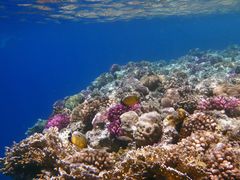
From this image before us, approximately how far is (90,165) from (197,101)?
401 centimetres

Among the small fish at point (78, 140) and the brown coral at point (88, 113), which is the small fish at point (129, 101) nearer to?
the brown coral at point (88, 113)

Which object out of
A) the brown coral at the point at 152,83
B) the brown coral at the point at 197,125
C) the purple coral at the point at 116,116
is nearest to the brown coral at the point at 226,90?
the purple coral at the point at 116,116

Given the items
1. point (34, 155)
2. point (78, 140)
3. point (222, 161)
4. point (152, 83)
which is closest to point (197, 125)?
point (222, 161)

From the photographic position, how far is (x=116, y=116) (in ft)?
27.8

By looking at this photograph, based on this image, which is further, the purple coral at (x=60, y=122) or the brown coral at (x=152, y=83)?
the brown coral at (x=152, y=83)

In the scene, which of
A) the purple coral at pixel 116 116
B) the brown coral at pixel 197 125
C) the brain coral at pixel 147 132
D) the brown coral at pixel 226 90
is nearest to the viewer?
the brown coral at pixel 197 125

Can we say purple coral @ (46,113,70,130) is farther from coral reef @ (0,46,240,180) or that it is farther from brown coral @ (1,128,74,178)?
brown coral @ (1,128,74,178)

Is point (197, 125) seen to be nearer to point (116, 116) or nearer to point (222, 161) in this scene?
point (222, 161)

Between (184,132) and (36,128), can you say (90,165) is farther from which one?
(36,128)

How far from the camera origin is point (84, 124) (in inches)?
387

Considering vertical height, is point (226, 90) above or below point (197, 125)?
above

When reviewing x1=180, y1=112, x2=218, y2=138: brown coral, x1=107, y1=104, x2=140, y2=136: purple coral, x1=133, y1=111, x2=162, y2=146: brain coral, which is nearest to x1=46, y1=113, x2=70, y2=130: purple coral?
x1=107, y1=104, x2=140, y2=136: purple coral

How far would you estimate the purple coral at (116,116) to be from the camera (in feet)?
24.8

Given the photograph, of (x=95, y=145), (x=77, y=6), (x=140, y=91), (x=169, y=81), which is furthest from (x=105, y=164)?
(x=77, y=6)
